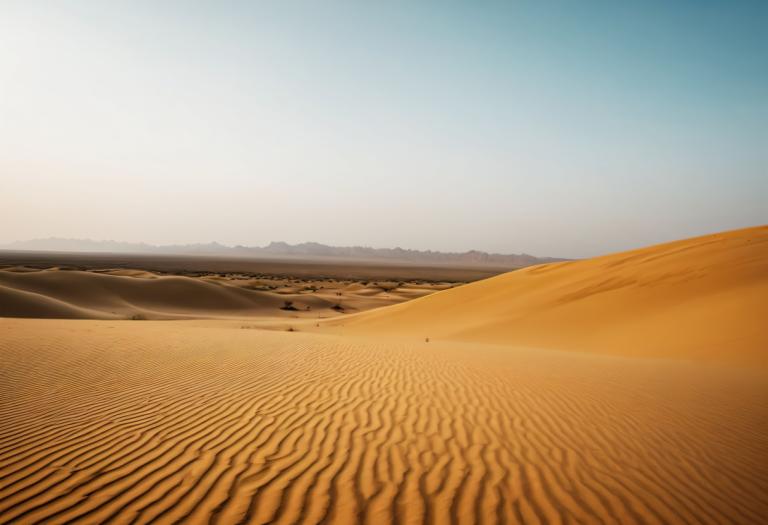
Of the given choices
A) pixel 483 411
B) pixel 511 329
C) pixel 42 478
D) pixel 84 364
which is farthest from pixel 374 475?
pixel 511 329

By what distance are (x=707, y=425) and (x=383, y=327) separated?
52.3 feet

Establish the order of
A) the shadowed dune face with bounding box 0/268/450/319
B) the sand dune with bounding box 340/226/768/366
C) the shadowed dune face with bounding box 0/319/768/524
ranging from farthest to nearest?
the shadowed dune face with bounding box 0/268/450/319 → the sand dune with bounding box 340/226/768/366 → the shadowed dune face with bounding box 0/319/768/524

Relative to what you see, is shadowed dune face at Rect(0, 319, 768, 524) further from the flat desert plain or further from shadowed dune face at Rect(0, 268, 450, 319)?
shadowed dune face at Rect(0, 268, 450, 319)

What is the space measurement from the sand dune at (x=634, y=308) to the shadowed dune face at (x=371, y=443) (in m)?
2.54

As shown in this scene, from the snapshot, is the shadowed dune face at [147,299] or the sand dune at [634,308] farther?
the shadowed dune face at [147,299]

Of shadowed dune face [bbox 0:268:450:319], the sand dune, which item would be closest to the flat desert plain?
the sand dune

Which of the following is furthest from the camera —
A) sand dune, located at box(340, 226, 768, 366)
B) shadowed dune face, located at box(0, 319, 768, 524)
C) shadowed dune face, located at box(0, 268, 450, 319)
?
shadowed dune face, located at box(0, 268, 450, 319)

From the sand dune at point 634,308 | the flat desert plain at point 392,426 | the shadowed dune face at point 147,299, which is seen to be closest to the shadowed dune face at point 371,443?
the flat desert plain at point 392,426

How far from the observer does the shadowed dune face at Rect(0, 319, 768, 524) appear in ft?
10.5

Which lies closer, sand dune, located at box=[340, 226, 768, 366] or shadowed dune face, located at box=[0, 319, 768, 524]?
shadowed dune face, located at box=[0, 319, 768, 524]

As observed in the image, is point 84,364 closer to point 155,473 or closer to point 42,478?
point 42,478

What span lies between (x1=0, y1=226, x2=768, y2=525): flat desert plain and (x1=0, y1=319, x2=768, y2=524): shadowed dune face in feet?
0.08

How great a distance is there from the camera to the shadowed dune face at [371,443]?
3211 millimetres

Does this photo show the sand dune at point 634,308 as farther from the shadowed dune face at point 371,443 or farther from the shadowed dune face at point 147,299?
the shadowed dune face at point 147,299
